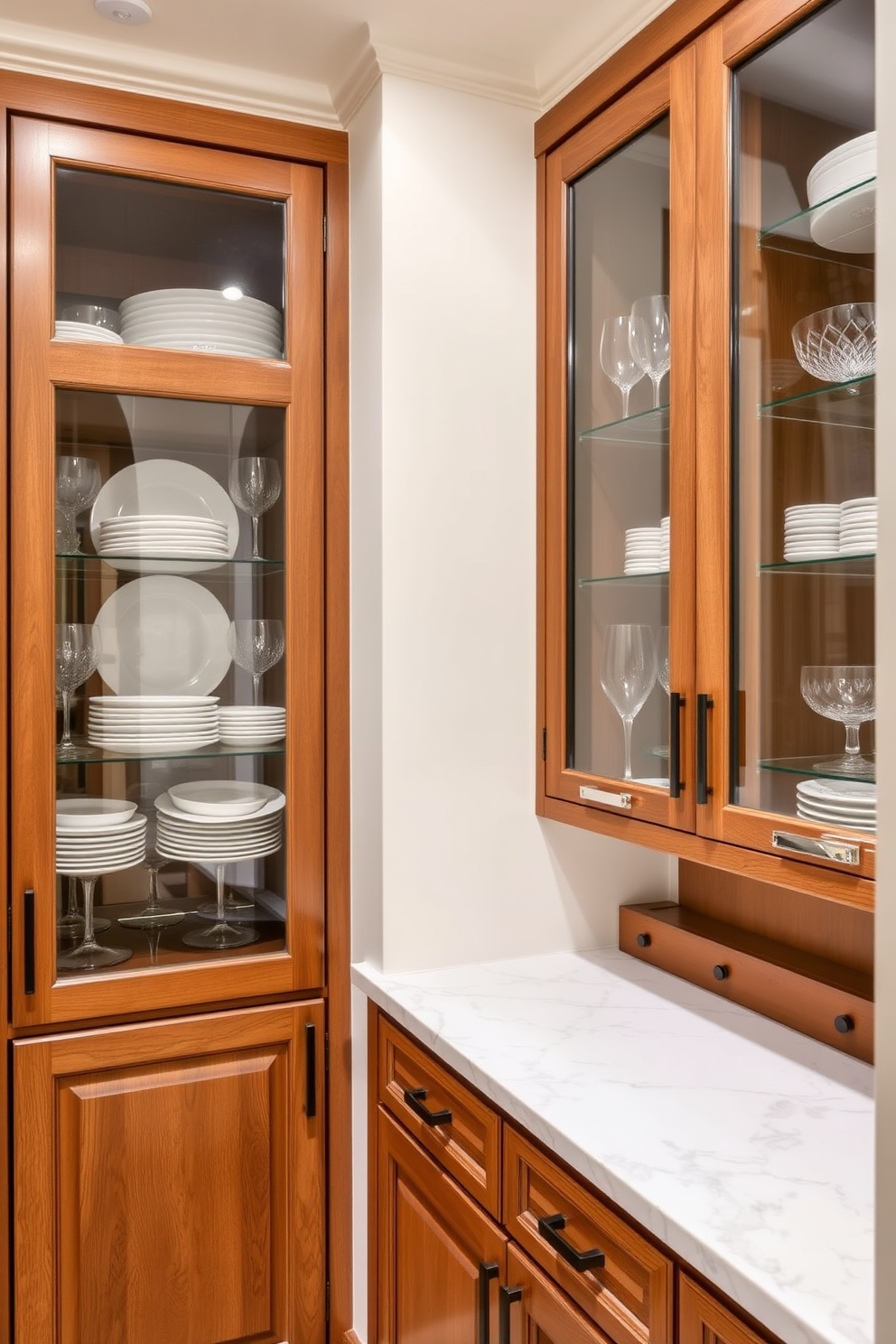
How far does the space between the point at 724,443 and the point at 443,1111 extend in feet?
3.65

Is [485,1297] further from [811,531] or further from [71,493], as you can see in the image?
[71,493]

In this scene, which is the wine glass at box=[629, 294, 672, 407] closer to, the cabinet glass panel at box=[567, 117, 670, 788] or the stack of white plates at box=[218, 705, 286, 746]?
the cabinet glass panel at box=[567, 117, 670, 788]

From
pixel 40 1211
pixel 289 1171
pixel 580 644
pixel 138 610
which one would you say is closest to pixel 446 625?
pixel 580 644

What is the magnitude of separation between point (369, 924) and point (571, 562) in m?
0.77

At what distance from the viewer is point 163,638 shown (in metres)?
1.91

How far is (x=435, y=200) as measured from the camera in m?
1.87

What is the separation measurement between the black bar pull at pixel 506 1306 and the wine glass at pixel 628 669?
2.54ft

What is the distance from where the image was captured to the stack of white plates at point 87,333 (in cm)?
181

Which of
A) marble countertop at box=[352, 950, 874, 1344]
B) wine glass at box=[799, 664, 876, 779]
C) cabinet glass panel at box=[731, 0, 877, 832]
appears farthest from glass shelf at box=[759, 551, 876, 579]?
marble countertop at box=[352, 950, 874, 1344]

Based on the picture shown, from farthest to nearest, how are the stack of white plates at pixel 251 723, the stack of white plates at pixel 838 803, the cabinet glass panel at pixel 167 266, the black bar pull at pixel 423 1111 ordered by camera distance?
the stack of white plates at pixel 251 723, the cabinet glass panel at pixel 167 266, the black bar pull at pixel 423 1111, the stack of white plates at pixel 838 803

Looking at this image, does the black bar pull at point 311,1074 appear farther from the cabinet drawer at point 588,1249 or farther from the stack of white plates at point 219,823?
the cabinet drawer at point 588,1249

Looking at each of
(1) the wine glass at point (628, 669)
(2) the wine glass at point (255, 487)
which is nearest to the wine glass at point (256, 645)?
(2) the wine glass at point (255, 487)

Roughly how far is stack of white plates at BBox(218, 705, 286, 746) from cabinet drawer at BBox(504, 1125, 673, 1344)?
86 cm

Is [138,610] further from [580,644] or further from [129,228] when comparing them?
[580,644]
